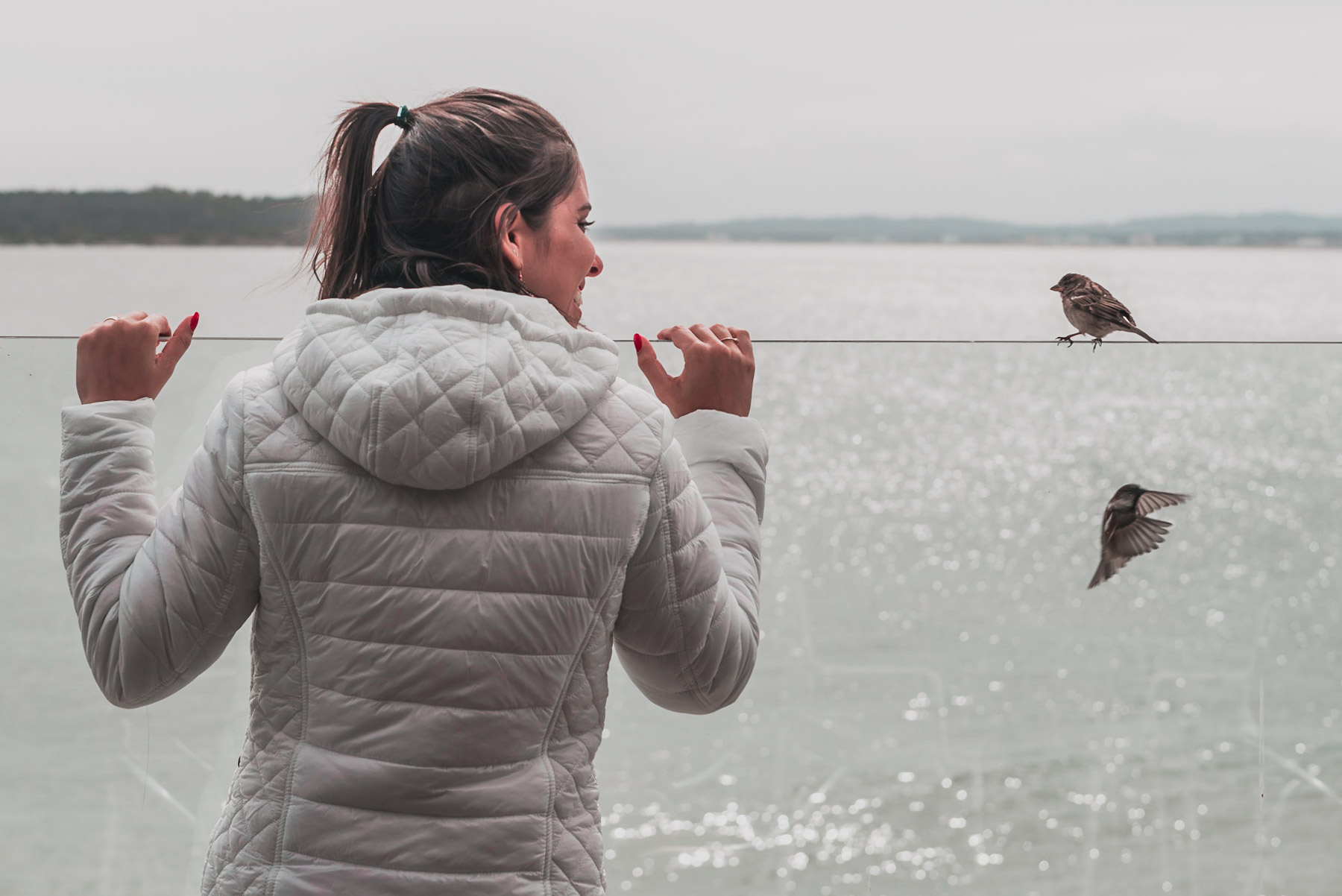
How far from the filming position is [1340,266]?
370 cm

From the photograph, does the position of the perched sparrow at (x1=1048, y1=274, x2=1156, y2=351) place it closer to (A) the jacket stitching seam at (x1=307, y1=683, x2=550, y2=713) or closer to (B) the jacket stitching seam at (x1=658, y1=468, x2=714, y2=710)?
(B) the jacket stitching seam at (x1=658, y1=468, x2=714, y2=710)

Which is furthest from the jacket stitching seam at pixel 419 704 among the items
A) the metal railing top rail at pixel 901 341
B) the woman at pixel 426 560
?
the metal railing top rail at pixel 901 341

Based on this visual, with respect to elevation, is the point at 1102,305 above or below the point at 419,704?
above

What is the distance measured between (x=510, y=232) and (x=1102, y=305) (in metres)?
0.82

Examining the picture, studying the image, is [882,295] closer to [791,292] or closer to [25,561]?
[791,292]

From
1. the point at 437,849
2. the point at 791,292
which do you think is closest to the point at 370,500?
the point at 437,849

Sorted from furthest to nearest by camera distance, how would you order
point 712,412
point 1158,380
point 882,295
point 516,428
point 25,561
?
point 882,295 < point 1158,380 < point 25,561 < point 712,412 < point 516,428

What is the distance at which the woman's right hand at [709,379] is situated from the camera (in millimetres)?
920

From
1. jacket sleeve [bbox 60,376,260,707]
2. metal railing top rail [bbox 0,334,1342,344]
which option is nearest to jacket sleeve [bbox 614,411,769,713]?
jacket sleeve [bbox 60,376,260,707]

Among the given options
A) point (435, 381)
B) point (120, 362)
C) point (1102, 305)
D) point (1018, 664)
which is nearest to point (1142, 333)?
point (1102, 305)

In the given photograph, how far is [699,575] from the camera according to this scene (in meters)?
0.77

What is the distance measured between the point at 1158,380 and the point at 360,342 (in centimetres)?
127

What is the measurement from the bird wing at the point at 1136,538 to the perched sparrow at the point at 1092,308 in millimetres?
326

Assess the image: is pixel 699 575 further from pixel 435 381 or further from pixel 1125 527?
pixel 1125 527
